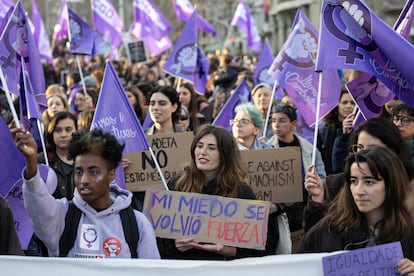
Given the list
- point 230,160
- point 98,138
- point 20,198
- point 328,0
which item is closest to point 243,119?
point 328,0

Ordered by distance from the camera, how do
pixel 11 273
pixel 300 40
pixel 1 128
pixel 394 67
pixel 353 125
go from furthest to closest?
pixel 300 40, pixel 353 125, pixel 394 67, pixel 1 128, pixel 11 273

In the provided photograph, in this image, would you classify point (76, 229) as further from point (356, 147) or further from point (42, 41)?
point (42, 41)

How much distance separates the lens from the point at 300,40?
10078mm

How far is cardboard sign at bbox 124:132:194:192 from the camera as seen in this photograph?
7.65m

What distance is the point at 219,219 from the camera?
223 inches

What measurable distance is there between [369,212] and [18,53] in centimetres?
333

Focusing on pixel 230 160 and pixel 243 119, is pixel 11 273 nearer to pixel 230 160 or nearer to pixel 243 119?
pixel 230 160

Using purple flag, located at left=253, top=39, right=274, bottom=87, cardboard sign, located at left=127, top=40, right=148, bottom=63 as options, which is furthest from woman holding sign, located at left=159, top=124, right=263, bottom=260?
cardboard sign, located at left=127, top=40, right=148, bottom=63

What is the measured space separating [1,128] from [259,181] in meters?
2.34

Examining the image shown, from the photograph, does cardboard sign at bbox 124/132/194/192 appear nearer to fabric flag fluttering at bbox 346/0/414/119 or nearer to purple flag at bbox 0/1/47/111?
purple flag at bbox 0/1/47/111

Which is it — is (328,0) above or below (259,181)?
above

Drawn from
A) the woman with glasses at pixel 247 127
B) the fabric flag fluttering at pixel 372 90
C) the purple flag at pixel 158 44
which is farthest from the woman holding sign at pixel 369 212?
the purple flag at pixel 158 44

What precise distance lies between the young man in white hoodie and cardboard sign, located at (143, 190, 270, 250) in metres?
0.67

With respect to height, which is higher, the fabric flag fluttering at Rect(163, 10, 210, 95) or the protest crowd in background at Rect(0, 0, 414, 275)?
the fabric flag fluttering at Rect(163, 10, 210, 95)
